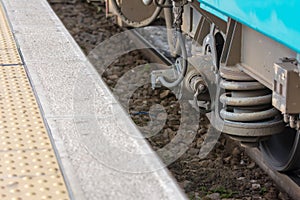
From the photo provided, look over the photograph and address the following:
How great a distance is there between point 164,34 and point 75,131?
16.8ft

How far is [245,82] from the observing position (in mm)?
3484

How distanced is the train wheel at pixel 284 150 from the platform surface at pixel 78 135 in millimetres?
1334

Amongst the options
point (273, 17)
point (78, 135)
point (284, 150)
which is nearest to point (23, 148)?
point (78, 135)

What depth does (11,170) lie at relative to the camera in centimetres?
263

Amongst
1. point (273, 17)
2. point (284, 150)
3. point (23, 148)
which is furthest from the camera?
point (284, 150)

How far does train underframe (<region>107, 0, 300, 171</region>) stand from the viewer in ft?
9.12

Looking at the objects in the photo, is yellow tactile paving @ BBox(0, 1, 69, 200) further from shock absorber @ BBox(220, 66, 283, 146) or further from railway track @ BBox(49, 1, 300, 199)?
railway track @ BBox(49, 1, 300, 199)

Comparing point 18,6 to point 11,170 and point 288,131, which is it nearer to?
point 288,131

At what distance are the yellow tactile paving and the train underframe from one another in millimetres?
1064

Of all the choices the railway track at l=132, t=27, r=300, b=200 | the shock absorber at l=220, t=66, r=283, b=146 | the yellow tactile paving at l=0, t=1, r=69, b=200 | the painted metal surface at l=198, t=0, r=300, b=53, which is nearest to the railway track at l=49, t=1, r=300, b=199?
the railway track at l=132, t=27, r=300, b=200

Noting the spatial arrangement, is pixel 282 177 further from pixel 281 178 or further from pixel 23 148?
pixel 23 148

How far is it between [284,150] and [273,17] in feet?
5.54

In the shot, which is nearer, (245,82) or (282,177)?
(245,82)

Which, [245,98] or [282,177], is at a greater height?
[245,98]
